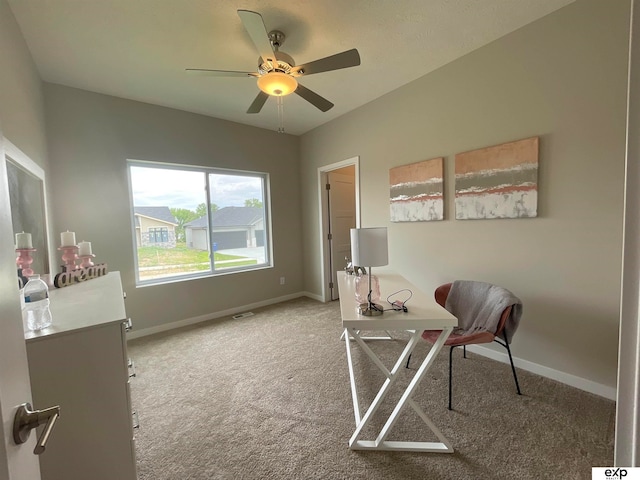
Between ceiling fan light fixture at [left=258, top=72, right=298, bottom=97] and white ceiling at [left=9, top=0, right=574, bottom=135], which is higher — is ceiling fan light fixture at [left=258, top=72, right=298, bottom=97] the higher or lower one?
the lower one

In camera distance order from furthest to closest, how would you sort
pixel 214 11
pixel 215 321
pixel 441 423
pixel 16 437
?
pixel 215 321
pixel 214 11
pixel 441 423
pixel 16 437

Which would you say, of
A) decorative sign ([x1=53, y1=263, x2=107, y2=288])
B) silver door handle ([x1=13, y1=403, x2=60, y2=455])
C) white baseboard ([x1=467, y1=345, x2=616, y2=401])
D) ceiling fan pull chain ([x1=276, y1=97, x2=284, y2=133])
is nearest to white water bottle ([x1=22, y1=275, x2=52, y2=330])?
silver door handle ([x1=13, y1=403, x2=60, y2=455])

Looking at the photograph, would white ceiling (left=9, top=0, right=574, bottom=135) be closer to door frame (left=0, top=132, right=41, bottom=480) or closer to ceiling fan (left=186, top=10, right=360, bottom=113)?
ceiling fan (left=186, top=10, right=360, bottom=113)

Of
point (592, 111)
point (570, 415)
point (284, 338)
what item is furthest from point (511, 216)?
point (284, 338)

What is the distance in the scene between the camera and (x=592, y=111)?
183 cm

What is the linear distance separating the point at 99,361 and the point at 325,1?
242 cm

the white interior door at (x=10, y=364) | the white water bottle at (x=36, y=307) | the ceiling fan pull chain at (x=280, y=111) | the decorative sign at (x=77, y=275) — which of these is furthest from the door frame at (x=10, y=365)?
the ceiling fan pull chain at (x=280, y=111)

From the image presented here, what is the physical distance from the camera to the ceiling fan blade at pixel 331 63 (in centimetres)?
179

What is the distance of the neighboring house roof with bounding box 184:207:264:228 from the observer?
3715 millimetres

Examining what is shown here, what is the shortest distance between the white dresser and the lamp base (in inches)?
47.2

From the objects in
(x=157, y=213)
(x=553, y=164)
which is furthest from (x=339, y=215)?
(x=553, y=164)

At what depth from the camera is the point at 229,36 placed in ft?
6.75

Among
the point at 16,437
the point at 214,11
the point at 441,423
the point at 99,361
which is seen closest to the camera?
the point at 16,437

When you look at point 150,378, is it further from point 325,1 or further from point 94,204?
point 325,1
